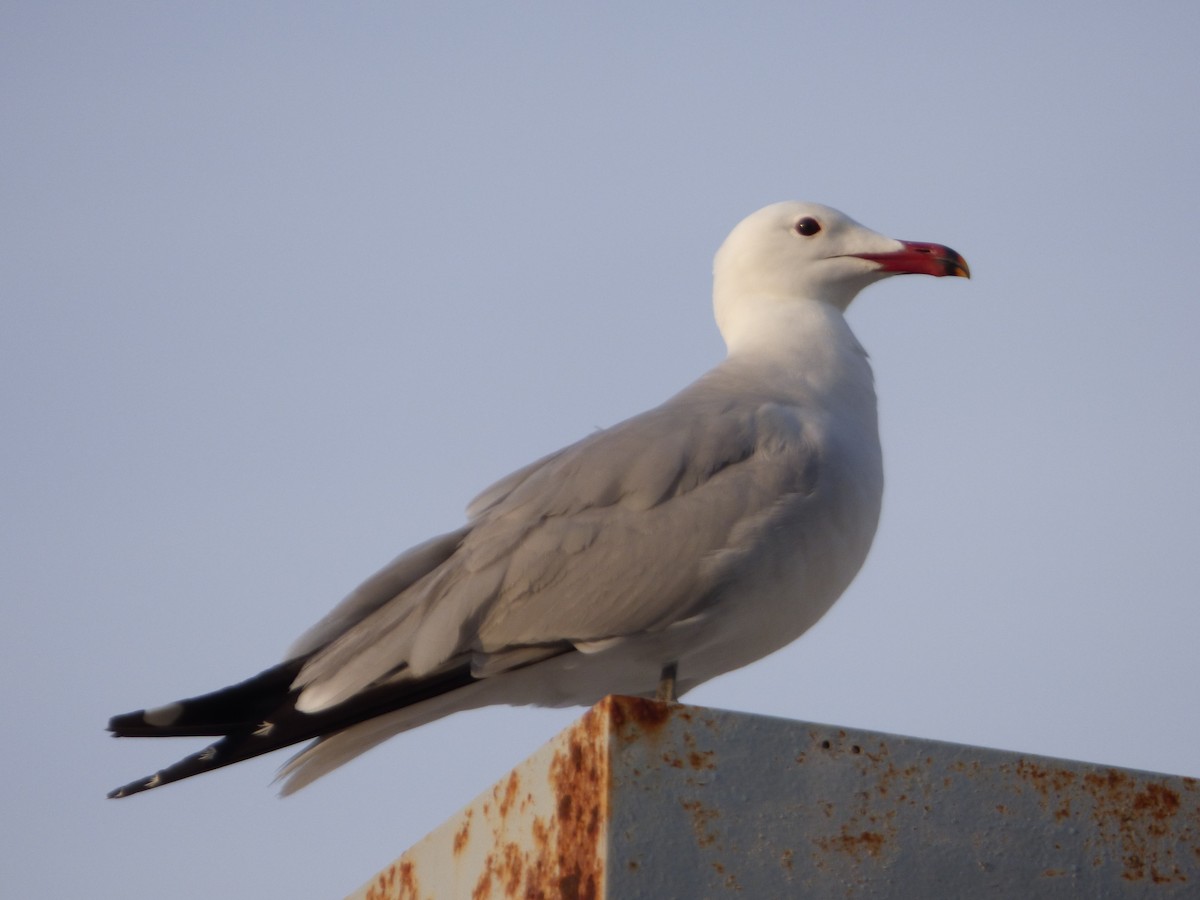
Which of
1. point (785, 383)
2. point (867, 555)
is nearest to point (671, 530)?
point (867, 555)

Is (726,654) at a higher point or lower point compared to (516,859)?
higher

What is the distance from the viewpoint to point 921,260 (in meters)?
6.26

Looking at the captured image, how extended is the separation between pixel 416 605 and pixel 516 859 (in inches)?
71.6

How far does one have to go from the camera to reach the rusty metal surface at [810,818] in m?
2.72

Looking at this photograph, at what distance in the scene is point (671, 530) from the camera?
4719mm

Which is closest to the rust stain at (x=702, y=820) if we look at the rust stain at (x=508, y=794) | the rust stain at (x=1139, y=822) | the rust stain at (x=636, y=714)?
the rust stain at (x=636, y=714)

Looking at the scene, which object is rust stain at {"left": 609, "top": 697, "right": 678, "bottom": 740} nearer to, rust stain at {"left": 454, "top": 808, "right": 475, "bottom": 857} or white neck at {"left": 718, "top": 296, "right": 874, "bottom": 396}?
rust stain at {"left": 454, "top": 808, "right": 475, "bottom": 857}

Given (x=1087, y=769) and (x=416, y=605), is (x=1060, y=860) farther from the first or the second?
(x=416, y=605)

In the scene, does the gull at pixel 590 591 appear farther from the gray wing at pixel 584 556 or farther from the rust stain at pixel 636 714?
the rust stain at pixel 636 714

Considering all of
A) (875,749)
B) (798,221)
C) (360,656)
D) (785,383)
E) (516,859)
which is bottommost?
(516,859)

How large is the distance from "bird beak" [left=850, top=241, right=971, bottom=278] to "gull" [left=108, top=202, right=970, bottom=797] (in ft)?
4.26

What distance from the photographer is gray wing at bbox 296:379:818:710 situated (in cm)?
460

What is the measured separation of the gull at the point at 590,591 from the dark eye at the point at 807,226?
4.80 ft

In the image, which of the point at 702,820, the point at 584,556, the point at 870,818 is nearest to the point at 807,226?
the point at 584,556
